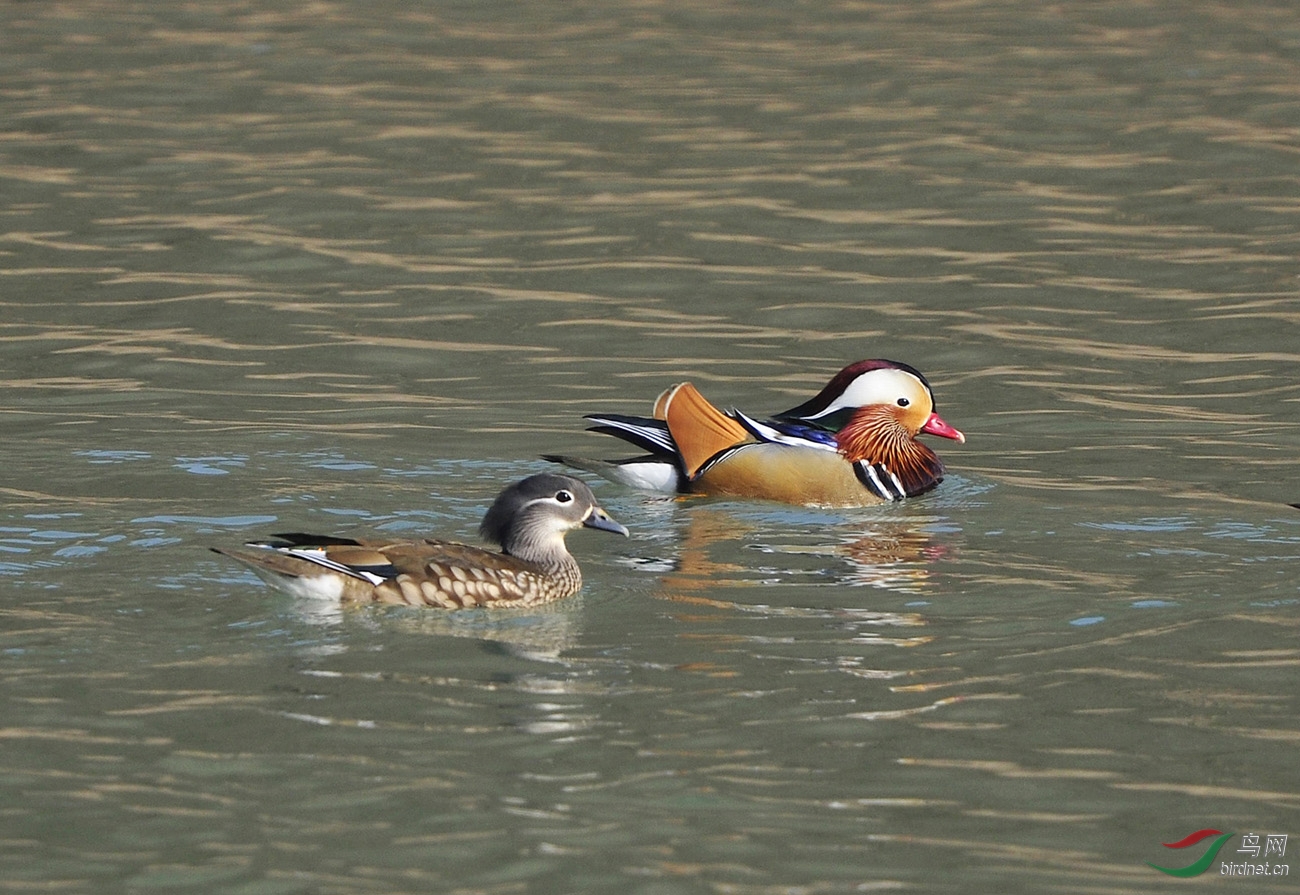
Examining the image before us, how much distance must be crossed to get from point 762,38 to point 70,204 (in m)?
10.4

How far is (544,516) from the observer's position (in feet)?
33.1

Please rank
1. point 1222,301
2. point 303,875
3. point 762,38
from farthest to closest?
point 762,38
point 1222,301
point 303,875

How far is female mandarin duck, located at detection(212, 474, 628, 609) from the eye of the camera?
927 centimetres

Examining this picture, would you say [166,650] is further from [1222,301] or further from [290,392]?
[1222,301]

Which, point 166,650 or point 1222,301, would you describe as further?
point 1222,301

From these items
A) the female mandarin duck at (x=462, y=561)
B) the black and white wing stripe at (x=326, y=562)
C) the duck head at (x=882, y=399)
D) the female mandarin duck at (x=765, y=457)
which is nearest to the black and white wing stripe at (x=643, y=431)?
the female mandarin duck at (x=765, y=457)

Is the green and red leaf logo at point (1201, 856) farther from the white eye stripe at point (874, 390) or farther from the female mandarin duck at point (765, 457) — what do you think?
the white eye stripe at point (874, 390)

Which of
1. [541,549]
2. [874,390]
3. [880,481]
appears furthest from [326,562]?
[874,390]

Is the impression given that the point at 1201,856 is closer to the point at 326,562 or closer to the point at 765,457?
the point at 326,562

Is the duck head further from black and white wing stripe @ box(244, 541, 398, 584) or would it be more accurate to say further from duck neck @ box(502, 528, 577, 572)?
black and white wing stripe @ box(244, 541, 398, 584)

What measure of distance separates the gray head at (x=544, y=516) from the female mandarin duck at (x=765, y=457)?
5.50 feet

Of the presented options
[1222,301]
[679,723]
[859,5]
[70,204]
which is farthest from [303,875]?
[859,5]

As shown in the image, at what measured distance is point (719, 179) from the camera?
67.0 ft

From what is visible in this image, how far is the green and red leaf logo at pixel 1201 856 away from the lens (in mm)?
6941
